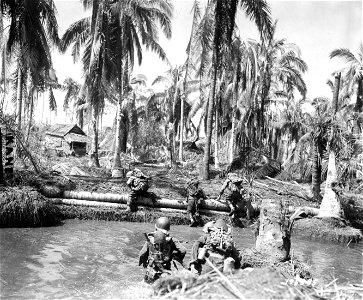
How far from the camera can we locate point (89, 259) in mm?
9430

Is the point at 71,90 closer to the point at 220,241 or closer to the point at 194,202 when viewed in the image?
the point at 194,202

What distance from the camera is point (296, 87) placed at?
3269cm

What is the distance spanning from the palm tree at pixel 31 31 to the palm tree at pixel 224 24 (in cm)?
831

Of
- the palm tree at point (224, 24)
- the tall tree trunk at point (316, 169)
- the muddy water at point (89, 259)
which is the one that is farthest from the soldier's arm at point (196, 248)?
the palm tree at point (224, 24)

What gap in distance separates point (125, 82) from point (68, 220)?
12.9 m

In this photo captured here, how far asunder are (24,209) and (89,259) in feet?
13.3

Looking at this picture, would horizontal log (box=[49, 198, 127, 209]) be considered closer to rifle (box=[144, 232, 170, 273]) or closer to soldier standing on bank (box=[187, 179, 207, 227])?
soldier standing on bank (box=[187, 179, 207, 227])

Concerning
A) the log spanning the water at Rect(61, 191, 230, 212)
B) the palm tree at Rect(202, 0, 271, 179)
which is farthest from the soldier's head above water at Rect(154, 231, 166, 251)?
the palm tree at Rect(202, 0, 271, 179)

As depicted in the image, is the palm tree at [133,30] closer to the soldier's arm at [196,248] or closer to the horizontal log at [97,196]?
the horizontal log at [97,196]

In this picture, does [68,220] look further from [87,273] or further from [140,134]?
[140,134]

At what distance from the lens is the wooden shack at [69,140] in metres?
44.4

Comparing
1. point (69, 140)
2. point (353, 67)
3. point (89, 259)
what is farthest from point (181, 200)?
point (69, 140)

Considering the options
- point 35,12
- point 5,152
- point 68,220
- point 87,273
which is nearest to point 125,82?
point 35,12

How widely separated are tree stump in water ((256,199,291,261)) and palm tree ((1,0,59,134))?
45.2 feet
